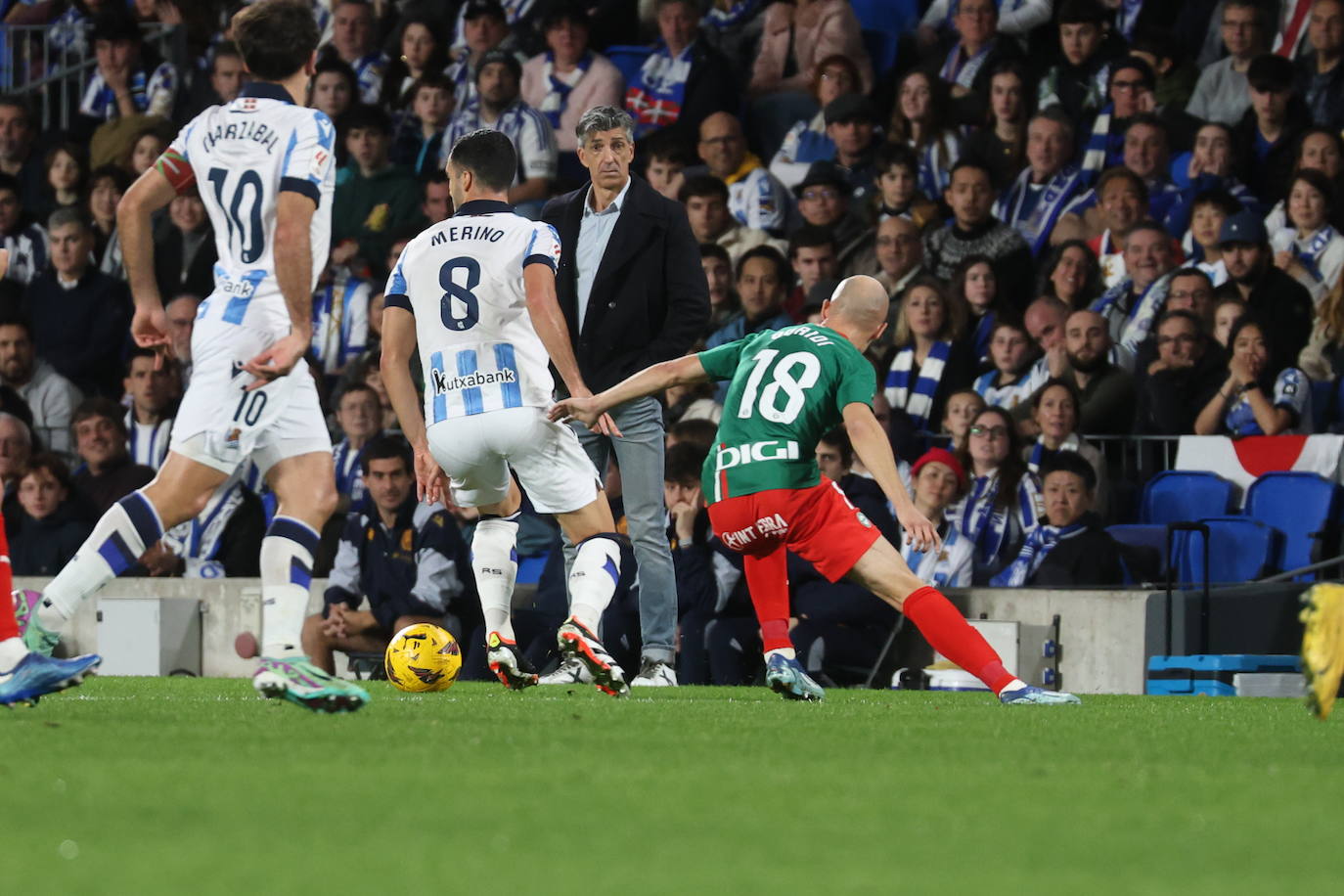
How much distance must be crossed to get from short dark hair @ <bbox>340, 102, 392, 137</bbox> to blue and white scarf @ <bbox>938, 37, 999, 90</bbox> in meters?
4.16

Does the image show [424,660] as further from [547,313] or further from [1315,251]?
[1315,251]

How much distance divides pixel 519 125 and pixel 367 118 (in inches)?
58.3

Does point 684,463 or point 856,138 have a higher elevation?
point 856,138

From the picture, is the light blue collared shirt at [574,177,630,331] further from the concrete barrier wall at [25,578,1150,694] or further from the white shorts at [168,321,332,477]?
the white shorts at [168,321,332,477]

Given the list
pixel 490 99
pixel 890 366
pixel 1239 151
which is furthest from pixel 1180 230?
pixel 490 99

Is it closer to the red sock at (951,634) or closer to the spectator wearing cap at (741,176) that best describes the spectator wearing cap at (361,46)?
the spectator wearing cap at (741,176)

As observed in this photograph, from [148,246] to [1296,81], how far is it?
29.7 ft

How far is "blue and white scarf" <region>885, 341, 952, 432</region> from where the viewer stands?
42.8 ft

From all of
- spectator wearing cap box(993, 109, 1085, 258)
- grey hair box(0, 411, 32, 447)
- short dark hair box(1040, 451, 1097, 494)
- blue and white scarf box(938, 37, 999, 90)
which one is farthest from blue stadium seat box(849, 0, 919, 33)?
grey hair box(0, 411, 32, 447)

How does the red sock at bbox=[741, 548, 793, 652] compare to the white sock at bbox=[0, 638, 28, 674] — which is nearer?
the white sock at bbox=[0, 638, 28, 674]

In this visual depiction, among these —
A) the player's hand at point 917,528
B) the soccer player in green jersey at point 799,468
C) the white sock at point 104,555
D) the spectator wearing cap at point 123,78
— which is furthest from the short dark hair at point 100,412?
the player's hand at point 917,528

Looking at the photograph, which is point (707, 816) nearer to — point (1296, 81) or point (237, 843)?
point (237, 843)

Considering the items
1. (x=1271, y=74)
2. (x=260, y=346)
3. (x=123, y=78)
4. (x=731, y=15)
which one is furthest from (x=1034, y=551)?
(x=123, y=78)

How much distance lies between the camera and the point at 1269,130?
1348cm
